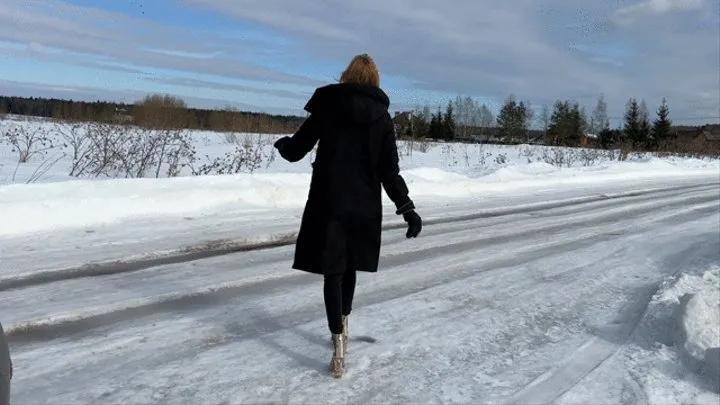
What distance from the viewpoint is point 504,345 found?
178 inches

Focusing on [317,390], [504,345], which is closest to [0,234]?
[317,390]

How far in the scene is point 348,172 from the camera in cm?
369

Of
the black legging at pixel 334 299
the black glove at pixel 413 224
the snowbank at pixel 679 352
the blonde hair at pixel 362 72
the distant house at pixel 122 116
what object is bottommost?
the snowbank at pixel 679 352

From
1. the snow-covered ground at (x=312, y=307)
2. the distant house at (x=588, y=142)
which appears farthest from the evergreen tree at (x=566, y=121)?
the snow-covered ground at (x=312, y=307)

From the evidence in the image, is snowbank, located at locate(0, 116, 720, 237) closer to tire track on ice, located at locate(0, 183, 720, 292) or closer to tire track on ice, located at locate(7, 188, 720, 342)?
tire track on ice, located at locate(0, 183, 720, 292)

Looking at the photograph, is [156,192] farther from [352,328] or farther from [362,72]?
[362,72]

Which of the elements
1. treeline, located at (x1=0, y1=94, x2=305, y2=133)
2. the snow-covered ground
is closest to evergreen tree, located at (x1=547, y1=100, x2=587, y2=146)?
treeline, located at (x1=0, y1=94, x2=305, y2=133)

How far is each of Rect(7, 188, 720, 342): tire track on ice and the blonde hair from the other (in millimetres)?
1944

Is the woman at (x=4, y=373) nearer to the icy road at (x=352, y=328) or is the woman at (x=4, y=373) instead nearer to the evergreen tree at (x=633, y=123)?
Answer: the icy road at (x=352, y=328)

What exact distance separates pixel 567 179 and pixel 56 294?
17.0 m

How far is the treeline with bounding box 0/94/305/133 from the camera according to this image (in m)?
15.2

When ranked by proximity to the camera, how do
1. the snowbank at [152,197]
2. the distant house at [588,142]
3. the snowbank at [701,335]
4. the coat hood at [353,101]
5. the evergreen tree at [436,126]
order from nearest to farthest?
the coat hood at [353,101] → the snowbank at [701,335] → the snowbank at [152,197] → the distant house at [588,142] → the evergreen tree at [436,126]

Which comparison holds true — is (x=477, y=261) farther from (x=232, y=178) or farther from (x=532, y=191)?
(x=532, y=191)

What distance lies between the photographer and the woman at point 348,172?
12.0ft
